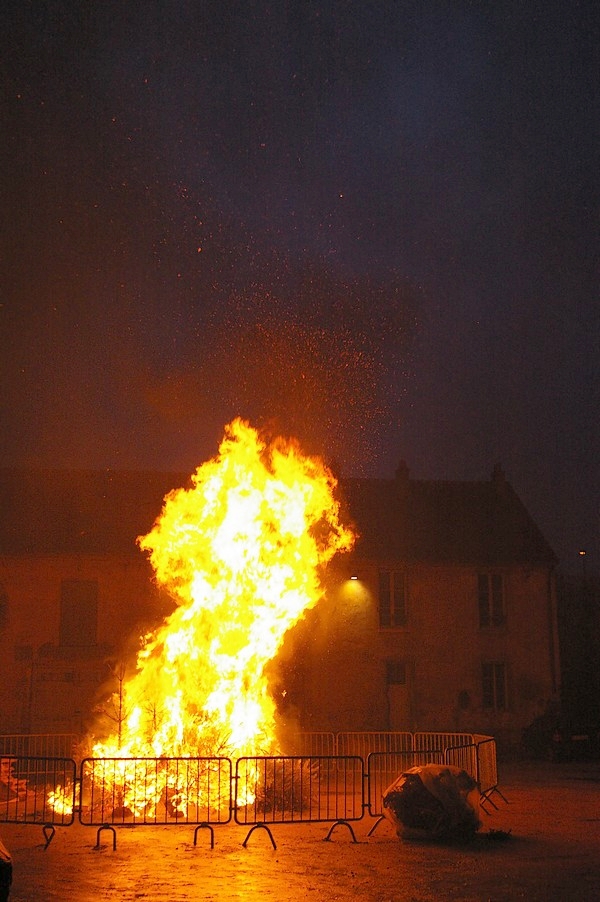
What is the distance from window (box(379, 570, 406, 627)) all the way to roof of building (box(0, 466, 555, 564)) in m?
0.69

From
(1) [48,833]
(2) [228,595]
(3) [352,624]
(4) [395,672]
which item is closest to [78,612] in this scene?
(3) [352,624]

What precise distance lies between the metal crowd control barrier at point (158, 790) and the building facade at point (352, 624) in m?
12.4

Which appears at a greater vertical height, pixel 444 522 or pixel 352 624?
pixel 444 522

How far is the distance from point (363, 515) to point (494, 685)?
25.1 feet

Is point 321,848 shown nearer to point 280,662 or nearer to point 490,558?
point 280,662

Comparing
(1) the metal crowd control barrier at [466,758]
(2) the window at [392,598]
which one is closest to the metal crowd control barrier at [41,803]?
(1) the metal crowd control barrier at [466,758]

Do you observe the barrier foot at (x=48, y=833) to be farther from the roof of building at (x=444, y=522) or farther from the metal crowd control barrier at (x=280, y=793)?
the roof of building at (x=444, y=522)

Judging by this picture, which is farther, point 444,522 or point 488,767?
point 444,522

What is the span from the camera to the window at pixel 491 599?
99.4ft

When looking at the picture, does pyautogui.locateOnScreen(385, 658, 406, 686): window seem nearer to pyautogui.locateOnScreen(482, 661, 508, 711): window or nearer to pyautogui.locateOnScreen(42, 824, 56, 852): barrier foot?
pyautogui.locateOnScreen(482, 661, 508, 711): window

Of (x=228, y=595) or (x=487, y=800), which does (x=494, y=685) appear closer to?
(x=487, y=800)

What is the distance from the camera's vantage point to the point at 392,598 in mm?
30203

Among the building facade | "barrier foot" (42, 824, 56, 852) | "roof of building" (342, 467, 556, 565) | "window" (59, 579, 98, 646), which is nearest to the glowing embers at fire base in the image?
"barrier foot" (42, 824, 56, 852)

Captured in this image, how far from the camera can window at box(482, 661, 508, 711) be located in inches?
1163
